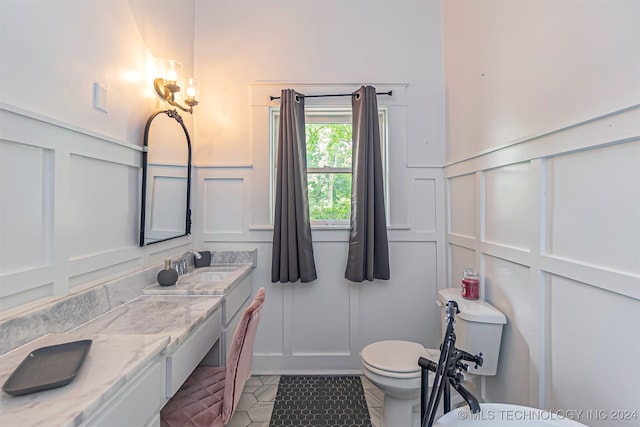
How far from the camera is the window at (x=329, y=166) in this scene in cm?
224

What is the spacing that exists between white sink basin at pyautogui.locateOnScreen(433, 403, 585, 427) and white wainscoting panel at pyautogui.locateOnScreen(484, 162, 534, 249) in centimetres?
68

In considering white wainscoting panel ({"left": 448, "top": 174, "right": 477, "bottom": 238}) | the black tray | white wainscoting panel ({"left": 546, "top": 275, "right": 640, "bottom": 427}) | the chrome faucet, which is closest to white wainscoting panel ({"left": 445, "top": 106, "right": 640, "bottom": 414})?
white wainscoting panel ({"left": 546, "top": 275, "right": 640, "bottom": 427})

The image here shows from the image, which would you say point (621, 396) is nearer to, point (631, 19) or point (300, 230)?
point (631, 19)

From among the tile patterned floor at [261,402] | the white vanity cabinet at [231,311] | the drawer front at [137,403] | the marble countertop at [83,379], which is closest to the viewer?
the marble countertop at [83,379]

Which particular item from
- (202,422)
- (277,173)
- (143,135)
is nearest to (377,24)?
(277,173)

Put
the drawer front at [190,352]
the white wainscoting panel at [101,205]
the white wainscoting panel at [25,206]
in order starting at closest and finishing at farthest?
the white wainscoting panel at [25,206], the drawer front at [190,352], the white wainscoting panel at [101,205]

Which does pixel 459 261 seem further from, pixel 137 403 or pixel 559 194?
pixel 137 403

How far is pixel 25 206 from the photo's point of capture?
93cm

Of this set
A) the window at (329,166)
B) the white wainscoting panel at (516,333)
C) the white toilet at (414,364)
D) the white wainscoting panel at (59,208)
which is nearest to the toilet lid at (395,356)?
the white toilet at (414,364)

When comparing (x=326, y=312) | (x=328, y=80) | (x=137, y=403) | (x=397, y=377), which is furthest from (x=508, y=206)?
(x=137, y=403)

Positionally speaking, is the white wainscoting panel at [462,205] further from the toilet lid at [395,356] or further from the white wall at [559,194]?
the toilet lid at [395,356]

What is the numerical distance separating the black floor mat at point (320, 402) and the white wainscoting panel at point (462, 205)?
51.1 inches

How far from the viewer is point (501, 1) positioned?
4.79ft

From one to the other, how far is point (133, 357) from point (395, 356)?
1.25 m
